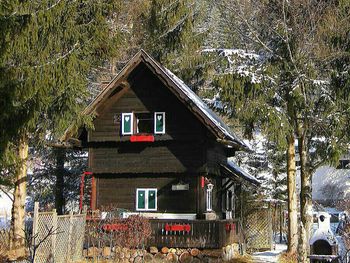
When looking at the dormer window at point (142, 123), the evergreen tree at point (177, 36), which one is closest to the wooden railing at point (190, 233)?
the dormer window at point (142, 123)

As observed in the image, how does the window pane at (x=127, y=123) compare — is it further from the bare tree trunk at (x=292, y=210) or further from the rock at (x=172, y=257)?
the bare tree trunk at (x=292, y=210)

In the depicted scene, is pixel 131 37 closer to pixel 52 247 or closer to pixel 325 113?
pixel 325 113

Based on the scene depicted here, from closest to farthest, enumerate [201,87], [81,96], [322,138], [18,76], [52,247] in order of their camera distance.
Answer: [18,76], [52,247], [81,96], [322,138], [201,87]

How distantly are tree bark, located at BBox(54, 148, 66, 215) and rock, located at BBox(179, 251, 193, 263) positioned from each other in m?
12.0

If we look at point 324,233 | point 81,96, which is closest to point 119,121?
point 81,96

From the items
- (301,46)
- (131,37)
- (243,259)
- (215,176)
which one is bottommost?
(243,259)

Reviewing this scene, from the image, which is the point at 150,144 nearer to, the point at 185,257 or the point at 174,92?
the point at 174,92

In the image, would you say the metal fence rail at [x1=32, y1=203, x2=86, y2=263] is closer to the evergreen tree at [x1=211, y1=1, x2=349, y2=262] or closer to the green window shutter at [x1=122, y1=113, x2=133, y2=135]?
the green window shutter at [x1=122, y1=113, x2=133, y2=135]

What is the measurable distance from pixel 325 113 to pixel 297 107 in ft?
3.21

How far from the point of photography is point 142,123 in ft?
76.9

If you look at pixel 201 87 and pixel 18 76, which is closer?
pixel 18 76

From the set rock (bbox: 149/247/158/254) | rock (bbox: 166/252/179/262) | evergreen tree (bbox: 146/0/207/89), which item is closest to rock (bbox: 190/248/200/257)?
rock (bbox: 166/252/179/262)

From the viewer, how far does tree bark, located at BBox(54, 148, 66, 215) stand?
30447mm

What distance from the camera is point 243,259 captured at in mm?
21906
